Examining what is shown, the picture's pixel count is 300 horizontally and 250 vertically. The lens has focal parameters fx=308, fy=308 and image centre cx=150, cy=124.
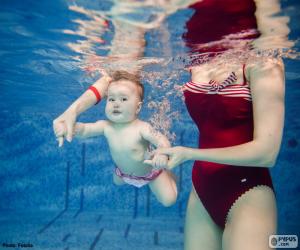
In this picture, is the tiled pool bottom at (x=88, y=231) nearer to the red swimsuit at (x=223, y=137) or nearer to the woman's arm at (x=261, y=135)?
the red swimsuit at (x=223, y=137)

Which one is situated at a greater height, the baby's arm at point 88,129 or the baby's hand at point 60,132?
the baby's arm at point 88,129

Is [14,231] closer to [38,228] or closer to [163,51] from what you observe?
[38,228]

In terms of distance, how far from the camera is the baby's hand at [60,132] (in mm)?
4180

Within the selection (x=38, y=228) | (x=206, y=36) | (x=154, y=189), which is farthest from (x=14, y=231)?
(x=206, y=36)

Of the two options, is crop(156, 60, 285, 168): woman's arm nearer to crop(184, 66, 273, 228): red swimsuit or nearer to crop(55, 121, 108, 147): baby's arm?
crop(184, 66, 273, 228): red swimsuit

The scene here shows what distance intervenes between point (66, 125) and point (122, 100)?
1223mm

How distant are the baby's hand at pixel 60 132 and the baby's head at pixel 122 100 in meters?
1.14

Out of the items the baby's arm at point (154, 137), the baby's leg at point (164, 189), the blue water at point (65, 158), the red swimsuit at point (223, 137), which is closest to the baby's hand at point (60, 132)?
the baby's arm at point (154, 137)

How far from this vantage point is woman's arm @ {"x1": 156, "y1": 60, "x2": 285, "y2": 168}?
322cm

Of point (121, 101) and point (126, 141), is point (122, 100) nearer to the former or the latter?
point (121, 101)

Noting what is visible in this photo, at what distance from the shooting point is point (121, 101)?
17.0 ft

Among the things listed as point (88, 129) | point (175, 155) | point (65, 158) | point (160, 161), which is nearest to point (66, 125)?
point (88, 129)

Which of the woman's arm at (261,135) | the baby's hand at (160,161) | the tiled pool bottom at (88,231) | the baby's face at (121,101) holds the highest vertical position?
the baby's face at (121,101)

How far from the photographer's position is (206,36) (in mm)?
6457
